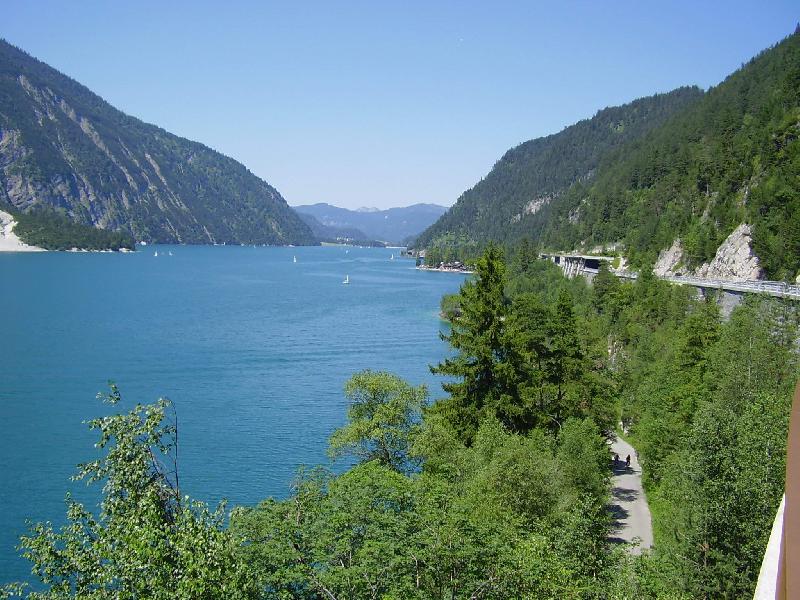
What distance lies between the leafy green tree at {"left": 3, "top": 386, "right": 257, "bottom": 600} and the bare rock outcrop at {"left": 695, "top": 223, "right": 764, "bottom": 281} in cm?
6813

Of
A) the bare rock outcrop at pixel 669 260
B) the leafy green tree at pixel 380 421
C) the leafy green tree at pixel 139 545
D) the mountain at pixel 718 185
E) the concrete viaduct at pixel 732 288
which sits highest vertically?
the mountain at pixel 718 185

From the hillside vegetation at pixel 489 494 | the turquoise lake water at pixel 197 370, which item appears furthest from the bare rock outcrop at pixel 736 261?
the turquoise lake water at pixel 197 370

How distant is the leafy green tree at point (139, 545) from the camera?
10.3 meters

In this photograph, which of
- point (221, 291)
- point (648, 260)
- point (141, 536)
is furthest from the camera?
point (221, 291)

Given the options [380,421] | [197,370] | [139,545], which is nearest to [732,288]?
[380,421]

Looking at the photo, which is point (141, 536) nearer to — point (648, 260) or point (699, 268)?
point (699, 268)

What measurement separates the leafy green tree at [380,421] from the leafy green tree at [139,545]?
58.8 ft

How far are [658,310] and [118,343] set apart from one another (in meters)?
58.4

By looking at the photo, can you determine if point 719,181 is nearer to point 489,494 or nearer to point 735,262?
point 735,262

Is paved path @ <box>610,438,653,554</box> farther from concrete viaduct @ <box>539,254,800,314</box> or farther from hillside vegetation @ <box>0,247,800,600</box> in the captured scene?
concrete viaduct @ <box>539,254,800,314</box>

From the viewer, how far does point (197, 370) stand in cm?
6241

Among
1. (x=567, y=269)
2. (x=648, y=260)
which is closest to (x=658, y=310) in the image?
(x=648, y=260)

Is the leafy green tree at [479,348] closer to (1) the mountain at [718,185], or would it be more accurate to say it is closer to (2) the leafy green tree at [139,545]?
(2) the leafy green tree at [139,545]

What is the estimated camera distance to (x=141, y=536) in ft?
33.3
